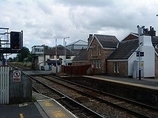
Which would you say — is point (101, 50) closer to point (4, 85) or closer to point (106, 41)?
point (106, 41)

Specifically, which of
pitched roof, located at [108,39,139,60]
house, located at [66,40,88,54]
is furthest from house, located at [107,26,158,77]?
house, located at [66,40,88,54]

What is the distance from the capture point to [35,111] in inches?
392

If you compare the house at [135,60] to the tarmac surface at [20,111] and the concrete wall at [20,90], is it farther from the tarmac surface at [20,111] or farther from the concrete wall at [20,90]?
the tarmac surface at [20,111]

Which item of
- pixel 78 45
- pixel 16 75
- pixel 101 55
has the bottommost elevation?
pixel 16 75

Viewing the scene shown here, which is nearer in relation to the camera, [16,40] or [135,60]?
[16,40]

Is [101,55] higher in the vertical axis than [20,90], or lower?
higher

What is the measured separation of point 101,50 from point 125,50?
495 centimetres

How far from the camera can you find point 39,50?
84.2 meters

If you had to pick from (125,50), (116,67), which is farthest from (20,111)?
(125,50)

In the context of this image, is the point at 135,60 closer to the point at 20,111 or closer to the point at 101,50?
the point at 101,50

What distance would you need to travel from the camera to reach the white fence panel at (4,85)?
1171 cm

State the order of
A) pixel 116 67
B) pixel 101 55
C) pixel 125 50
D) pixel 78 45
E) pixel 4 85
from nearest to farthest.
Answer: pixel 4 85 < pixel 125 50 < pixel 116 67 < pixel 101 55 < pixel 78 45

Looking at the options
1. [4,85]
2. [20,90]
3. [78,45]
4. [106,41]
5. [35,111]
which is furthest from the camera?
→ [78,45]

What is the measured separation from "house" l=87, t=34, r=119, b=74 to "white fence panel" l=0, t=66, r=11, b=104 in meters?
29.0
